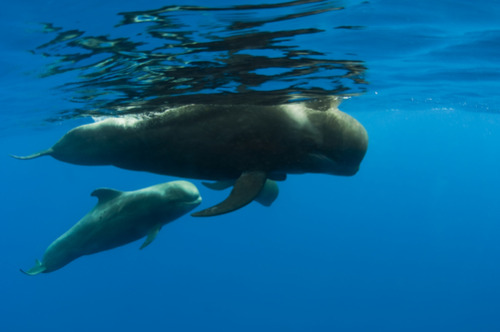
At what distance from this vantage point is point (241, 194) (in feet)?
15.7

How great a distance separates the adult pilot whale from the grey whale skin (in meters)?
1.73

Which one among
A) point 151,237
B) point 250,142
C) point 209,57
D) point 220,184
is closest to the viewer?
point 250,142

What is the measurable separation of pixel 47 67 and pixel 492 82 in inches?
548

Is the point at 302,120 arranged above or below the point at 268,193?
above

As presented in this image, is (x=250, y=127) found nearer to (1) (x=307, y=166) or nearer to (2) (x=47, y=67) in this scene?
(1) (x=307, y=166)

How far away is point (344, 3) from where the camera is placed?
627 centimetres

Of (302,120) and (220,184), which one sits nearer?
(302,120)

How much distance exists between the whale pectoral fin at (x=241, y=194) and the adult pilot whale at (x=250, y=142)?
0.02 meters

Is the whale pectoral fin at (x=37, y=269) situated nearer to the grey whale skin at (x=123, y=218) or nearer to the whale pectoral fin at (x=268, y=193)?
the grey whale skin at (x=123, y=218)

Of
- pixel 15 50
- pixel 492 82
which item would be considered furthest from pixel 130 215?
pixel 492 82

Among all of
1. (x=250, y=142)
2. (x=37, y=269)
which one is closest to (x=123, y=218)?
(x=37, y=269)

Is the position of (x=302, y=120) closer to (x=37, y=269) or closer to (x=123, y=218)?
(x=123, y=218)

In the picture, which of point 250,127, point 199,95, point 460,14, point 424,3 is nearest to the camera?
point 250,127

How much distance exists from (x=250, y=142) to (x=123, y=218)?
339cm
